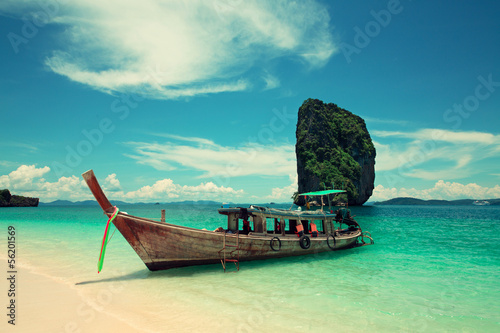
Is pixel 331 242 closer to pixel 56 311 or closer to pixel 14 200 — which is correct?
pixel 56 311

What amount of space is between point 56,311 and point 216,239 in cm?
538

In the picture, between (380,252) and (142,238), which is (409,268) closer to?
(380,252)

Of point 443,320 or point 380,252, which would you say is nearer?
point 443,320

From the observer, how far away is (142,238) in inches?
374

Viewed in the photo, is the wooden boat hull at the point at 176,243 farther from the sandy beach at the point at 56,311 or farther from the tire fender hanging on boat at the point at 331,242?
the tire fender hanging on boat at the point at 331,242

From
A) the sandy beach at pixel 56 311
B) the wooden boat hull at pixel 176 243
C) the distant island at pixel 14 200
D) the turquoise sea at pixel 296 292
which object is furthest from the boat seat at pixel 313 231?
the distant island at pixel 14 200

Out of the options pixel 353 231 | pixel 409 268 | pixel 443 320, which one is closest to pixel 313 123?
pixel 353 231

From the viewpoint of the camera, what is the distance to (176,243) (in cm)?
990

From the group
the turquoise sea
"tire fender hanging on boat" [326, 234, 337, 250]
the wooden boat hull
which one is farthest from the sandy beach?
"tire fender hanging on boat" [326, 234, 337, 250]

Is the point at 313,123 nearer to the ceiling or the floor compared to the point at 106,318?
nearer to the ceiling

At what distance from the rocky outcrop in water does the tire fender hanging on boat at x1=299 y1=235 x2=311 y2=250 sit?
206 ft

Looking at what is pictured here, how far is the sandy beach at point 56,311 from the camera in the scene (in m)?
5.73

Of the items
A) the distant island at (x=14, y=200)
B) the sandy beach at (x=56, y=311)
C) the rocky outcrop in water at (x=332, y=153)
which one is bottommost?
the sandy beach at (x=56, y=311)

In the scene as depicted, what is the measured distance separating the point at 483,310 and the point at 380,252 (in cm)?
856
